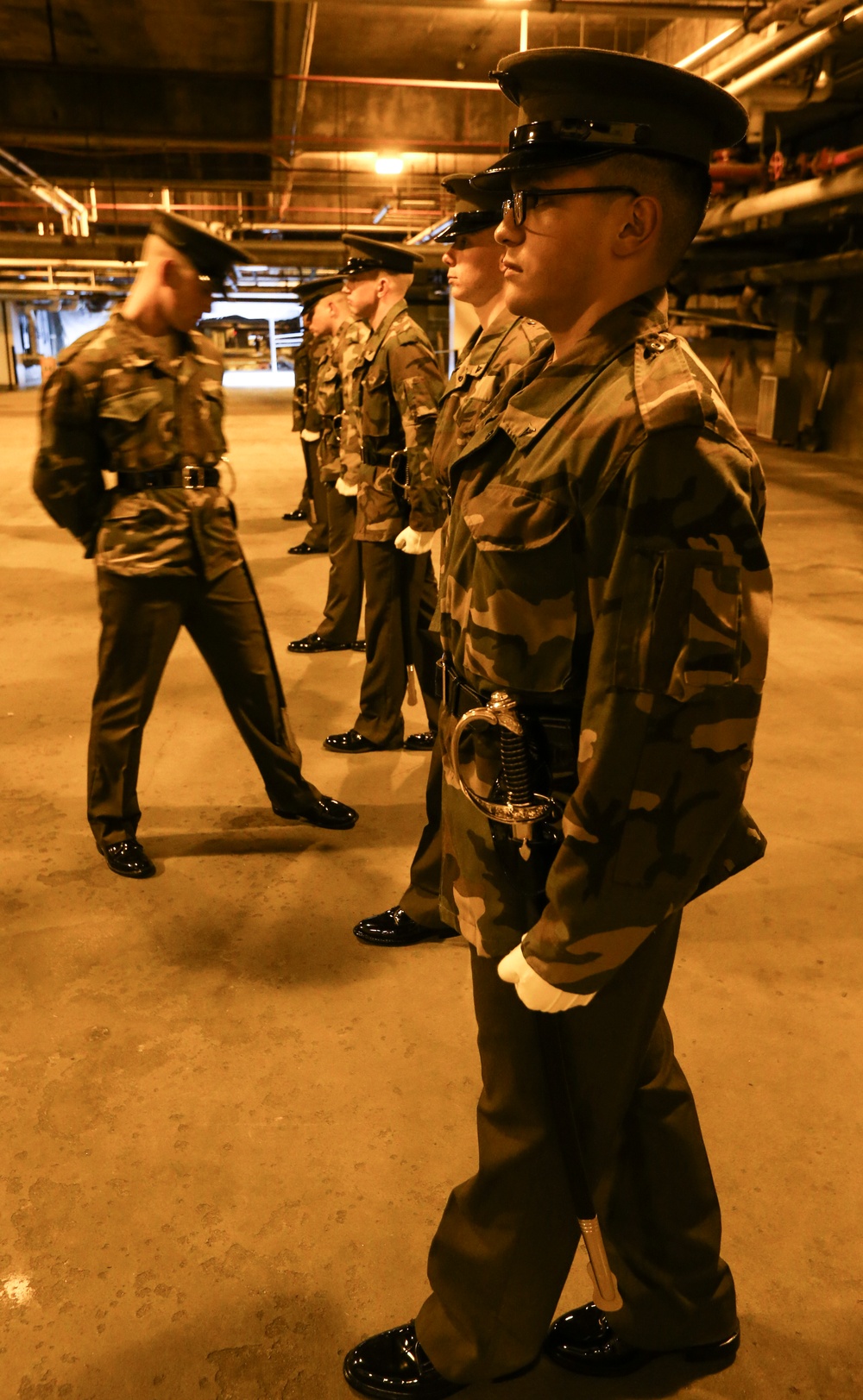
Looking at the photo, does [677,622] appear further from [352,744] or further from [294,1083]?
Result: [352,744]

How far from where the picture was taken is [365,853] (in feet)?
9.91

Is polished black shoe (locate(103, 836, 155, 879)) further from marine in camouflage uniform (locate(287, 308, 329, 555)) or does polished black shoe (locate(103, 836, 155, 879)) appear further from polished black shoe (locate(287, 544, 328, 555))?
polished black shoe (locate(287, 544, 328, 555))

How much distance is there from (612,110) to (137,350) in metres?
1.82

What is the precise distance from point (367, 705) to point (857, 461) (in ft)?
31.6

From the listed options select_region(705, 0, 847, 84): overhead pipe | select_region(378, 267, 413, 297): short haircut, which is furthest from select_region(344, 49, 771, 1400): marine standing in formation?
select_region(705, 0, 847, 84): overhead pipe

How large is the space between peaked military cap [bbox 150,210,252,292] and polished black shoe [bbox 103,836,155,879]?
157 cm

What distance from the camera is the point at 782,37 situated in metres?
5.16

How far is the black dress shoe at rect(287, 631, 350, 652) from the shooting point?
16.2 ft

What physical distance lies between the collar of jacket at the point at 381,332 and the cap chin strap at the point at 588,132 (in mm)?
2672

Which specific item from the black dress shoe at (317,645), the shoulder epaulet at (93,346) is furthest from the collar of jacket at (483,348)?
the black dress shoe at (317,645)

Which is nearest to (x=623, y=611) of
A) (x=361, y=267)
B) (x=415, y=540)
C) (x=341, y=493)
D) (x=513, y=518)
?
(x=513, y=518)

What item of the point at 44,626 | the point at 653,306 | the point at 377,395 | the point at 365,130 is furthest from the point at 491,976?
the point at 365,130

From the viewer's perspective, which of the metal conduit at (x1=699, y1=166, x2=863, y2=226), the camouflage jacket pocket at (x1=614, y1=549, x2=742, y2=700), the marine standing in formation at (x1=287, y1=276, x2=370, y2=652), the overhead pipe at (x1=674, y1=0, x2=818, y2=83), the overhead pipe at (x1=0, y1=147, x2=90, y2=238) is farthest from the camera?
the overhead pipe at (x1=0, y1=147, x2=90, y2=238)

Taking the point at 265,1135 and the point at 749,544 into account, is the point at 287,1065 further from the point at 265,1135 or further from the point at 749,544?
the point at 749,544
